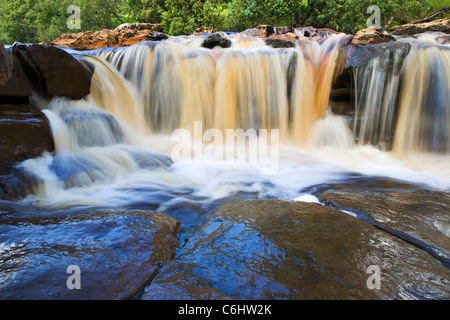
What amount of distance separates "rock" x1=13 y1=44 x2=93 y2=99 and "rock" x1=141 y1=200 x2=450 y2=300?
4.34m

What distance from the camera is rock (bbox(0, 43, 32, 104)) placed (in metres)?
4.07

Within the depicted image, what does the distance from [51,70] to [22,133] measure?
5.45 ft

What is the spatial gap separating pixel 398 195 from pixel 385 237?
155 centimetres

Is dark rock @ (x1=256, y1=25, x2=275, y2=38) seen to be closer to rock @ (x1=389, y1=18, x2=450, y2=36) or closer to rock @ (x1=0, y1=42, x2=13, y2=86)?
rock @ (x1=389, y1=18, x2=450, y2=36)

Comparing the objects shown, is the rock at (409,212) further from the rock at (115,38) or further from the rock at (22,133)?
the rock at (115,38)

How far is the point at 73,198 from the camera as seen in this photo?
3.37 m

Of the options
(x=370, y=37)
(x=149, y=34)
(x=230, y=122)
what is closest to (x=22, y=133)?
(x=230, y=122)

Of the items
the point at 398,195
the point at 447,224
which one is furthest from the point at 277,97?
the point at 447,224

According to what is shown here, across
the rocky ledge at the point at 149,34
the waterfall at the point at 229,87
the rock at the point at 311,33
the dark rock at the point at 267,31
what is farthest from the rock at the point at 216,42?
the rock at the point at 311,33

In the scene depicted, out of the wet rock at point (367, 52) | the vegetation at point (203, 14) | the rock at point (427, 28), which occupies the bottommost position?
the wet rock at point (367, 52)

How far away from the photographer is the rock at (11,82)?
407 cm

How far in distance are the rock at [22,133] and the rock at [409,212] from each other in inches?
156

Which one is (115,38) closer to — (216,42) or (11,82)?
(216,42)

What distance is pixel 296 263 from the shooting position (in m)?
1.75
